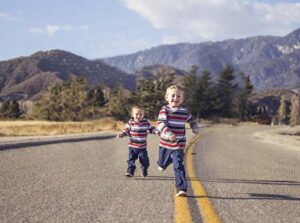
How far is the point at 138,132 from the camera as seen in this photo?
971 cm

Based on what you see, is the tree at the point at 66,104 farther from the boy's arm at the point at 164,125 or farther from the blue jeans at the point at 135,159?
the boy's arm at the point at 164,125

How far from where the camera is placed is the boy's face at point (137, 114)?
9.75 meters

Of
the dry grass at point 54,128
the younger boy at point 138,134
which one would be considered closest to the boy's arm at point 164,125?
the younger boy at point 138,134

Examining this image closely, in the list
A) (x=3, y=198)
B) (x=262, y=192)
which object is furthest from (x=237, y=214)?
(x=3, y=198)

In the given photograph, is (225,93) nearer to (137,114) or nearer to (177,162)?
(137,114)

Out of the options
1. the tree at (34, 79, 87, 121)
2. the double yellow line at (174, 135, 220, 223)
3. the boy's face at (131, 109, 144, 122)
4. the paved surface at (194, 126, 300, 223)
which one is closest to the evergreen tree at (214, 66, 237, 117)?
the tree at (34, 79, 87, 121)

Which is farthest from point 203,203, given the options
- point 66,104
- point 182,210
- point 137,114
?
point 66,104

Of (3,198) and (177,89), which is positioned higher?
(177,89)

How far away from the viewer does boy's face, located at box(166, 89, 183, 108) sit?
744 centimetres

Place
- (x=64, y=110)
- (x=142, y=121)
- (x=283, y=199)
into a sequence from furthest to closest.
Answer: (x=64, y=110) < (x=142, y=121) < (x=283, y=199)

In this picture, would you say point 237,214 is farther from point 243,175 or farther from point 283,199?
point 243,175

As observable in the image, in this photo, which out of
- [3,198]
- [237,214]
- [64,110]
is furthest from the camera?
[64,110]

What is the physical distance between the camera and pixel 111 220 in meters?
5.22

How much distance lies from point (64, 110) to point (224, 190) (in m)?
82.9
